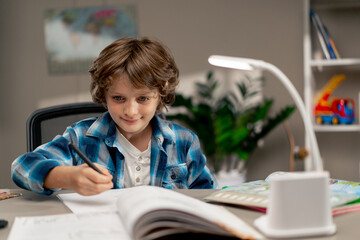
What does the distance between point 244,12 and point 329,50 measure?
776 mm

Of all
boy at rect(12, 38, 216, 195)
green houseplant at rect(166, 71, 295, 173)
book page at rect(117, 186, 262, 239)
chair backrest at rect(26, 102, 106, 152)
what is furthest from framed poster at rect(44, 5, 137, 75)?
book page at rect(117, 186, 262, 239)

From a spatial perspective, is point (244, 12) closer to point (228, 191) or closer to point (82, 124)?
point (82, 124)

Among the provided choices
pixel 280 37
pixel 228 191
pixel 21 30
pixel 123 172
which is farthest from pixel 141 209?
pixel 21 30

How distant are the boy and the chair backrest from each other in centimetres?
20

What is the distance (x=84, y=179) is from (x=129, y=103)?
0.34 metres

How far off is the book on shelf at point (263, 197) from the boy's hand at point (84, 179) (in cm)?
23

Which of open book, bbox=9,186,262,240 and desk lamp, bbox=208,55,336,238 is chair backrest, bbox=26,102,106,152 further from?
desk lamp, bbox=208,55,336,238

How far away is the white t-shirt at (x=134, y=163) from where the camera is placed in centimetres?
133

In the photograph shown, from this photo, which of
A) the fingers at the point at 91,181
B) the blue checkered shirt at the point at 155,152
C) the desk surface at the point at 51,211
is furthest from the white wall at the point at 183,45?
the fingers at the point at 91,181

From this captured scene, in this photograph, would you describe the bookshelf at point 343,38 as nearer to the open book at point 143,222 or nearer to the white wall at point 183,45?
the white wall at point 183,45

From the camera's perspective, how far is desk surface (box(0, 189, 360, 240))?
29.4 inches

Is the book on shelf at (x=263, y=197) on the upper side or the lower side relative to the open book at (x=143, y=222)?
lower

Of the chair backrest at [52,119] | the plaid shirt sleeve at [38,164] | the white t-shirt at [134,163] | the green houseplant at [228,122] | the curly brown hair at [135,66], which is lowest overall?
the green houseplant at [228,122]

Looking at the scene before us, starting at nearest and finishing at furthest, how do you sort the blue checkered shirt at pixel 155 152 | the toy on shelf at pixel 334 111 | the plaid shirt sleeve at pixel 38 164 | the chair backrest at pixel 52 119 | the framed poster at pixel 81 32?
the plaid shirt sleeve at pixel 38 164, the blue checkered shirt at pixel 155 152, the chair backrest at pixel 52 119, the toy on shelf at pixel 334 111, the framed poster at pixel 81 32
